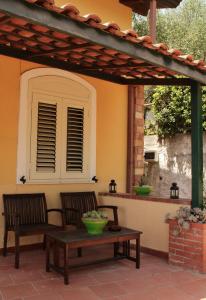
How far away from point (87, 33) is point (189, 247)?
3.17 meters

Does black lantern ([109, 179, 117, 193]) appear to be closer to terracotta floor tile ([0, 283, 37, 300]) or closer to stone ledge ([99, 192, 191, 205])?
stone ledge ([99, 192, 191, 205])

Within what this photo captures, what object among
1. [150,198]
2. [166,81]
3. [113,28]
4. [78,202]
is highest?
[113,28]

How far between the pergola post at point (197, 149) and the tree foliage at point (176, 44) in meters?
5.71

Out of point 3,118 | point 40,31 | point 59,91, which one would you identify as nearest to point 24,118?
point 3,118

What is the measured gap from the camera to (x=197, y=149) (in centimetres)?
520

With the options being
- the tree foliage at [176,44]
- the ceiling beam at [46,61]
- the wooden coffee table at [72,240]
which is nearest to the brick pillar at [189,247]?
the wooden coffee table at [72,240]

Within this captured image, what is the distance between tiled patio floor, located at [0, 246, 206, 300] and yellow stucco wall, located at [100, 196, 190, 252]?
0.40m

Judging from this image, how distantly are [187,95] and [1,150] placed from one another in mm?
6981

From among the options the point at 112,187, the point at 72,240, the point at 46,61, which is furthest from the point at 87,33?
the point at 112,187

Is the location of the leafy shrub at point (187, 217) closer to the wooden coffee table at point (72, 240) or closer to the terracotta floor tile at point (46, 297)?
the wooden coffee table at point (72, 240)

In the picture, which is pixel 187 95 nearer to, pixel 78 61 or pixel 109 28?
pixel 78 61

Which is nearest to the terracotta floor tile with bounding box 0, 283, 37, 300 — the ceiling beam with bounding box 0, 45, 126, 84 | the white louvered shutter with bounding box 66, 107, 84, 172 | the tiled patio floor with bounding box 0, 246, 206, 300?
the tiled patio floor with bounding box 0, 246, 206, 300

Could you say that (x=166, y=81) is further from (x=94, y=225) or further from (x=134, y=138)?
(x=94, y=225)

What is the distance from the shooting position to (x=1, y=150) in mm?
5652
